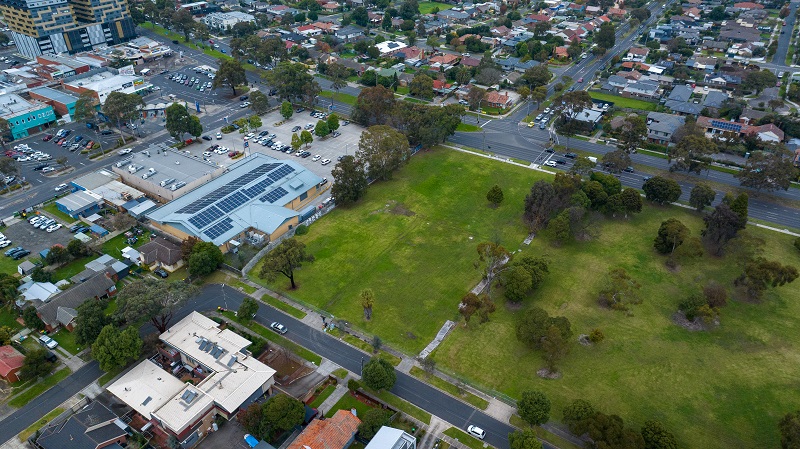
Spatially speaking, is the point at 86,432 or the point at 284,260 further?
the point at 284,260

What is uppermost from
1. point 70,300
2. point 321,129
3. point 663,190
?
point 663,190

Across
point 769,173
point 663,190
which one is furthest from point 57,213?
point 769,173

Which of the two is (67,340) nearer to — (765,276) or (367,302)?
(367,302)

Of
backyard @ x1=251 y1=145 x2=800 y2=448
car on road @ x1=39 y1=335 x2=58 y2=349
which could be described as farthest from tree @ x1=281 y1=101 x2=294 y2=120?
car on road @ x1=39 y1=335 x2=58 y2=349

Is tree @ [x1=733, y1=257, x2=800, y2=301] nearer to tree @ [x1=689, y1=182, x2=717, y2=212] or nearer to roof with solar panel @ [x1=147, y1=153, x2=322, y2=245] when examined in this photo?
tree @ [x1=689, y1=182, x2=717, y2=212]

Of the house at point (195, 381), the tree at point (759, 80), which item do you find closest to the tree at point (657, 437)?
the house at point (195, 381)

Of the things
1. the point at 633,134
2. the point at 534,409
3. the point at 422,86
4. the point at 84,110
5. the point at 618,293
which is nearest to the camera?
the point at 534,409

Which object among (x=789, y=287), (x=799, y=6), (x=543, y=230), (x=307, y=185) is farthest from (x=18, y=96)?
(x=799, y=6)
